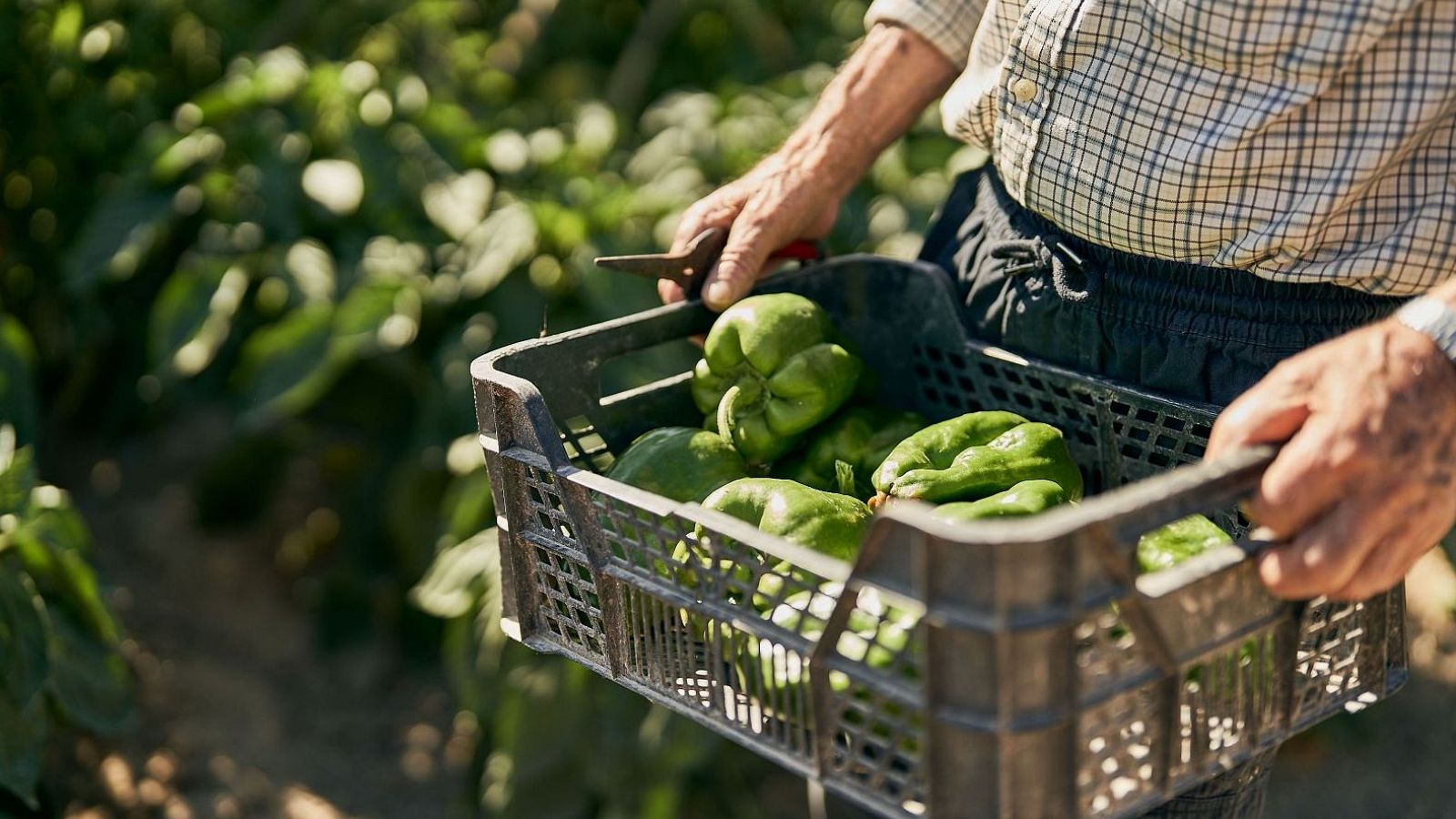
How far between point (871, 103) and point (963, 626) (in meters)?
1.06

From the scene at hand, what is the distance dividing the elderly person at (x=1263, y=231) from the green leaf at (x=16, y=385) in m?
1.54

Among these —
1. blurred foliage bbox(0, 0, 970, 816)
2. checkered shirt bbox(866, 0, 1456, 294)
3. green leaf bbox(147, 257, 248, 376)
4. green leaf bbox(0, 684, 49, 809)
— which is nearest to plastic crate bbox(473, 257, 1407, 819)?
checkered shirt bbox(866, 0, 1456, 294)

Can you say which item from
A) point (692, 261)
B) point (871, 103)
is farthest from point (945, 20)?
point (692, 261)

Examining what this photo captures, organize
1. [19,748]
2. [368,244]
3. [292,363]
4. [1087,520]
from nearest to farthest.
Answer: [1087,520]
[19,748]
[292,363]
[368,244]

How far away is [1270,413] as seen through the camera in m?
1.23

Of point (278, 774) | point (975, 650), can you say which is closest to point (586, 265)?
point (278, 774)

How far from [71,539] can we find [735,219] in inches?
52.3

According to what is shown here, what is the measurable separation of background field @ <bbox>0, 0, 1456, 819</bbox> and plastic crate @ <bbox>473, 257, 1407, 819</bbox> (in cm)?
136

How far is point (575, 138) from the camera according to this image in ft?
12.8

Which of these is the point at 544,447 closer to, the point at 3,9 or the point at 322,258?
the point at 322,258

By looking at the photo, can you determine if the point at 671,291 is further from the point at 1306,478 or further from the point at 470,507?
the point at 470,507

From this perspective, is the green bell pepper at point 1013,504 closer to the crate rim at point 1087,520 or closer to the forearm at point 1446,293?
the crate rim at point 1087,520

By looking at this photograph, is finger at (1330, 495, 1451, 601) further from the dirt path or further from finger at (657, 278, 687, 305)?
the dirt path

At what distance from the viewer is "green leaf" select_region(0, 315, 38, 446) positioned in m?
2.74
